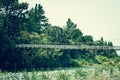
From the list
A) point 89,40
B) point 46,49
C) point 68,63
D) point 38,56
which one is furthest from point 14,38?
point 89,40

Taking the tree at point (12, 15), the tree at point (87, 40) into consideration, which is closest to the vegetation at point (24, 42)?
the tree at point (12, 15)

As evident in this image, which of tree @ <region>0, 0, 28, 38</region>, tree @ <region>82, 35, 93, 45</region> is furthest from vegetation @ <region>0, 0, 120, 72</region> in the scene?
tree @ <region>82, 35, 93, 45</region>

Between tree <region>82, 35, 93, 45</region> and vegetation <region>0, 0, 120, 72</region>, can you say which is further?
tree <region>82, 35, 93, 45</region>

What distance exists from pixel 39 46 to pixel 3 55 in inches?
345

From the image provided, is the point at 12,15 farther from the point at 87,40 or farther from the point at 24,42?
the point at 87,40

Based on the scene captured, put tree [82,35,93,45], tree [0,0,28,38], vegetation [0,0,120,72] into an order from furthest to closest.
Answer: tree [82,35,93,45] < tree [0,0,28,38] < vegetation [0,0,120,72]

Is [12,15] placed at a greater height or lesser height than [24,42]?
greater

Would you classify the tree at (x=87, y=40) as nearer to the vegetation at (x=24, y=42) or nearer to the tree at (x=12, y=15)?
the vegetation at (x=24, y=42)

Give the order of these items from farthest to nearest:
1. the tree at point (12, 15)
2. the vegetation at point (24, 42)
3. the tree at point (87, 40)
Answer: the tree at point (87, 40) → the tree at point (12, 15) → the vegetation at point (24, 42)

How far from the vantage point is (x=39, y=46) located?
162ft

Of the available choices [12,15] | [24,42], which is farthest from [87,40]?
[12,15]

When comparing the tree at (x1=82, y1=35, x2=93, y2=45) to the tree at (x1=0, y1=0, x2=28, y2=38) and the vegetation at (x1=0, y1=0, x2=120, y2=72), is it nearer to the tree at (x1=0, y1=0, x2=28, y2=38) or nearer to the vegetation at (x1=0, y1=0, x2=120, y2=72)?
the vegetation at (x1=0, y1=0, x2=120, y2=72)

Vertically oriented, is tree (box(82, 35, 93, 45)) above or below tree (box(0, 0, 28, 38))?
below

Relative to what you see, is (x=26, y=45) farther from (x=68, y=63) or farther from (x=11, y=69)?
(x=68, y=63)
